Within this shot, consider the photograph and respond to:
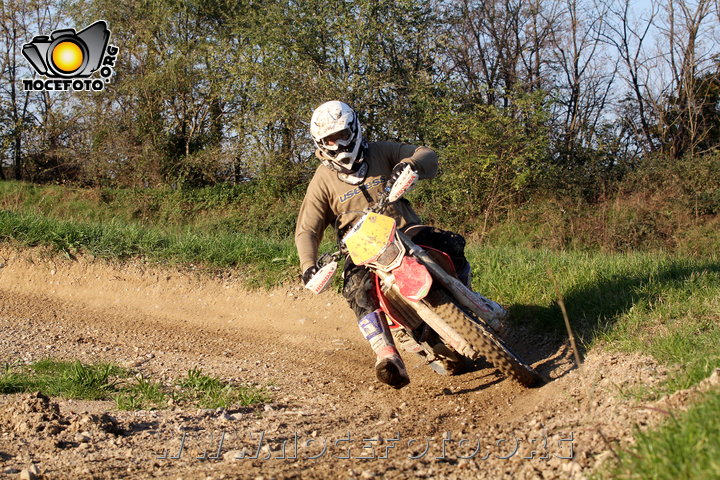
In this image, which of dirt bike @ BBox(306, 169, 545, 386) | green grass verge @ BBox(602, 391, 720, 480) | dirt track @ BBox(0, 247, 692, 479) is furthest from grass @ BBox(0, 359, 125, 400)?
green grass verge @ BBox(602, 391, 720, 480)

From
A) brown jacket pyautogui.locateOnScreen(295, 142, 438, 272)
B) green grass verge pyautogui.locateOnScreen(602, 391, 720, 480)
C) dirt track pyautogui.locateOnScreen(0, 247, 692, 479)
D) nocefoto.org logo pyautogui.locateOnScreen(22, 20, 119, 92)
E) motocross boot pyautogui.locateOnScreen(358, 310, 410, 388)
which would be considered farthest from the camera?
nocefoto.org logo pyautogui.locateOnScreen(22, 20, 119, 92)

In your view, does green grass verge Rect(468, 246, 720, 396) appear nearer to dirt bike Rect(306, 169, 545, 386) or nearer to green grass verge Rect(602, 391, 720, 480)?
dirt bike Rect(306, 169, 545, 386)

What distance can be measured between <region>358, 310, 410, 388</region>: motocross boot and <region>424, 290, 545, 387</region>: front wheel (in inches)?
17.8

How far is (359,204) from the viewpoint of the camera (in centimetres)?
547

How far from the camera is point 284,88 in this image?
18.7 m

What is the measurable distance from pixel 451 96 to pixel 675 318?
14.7 meters

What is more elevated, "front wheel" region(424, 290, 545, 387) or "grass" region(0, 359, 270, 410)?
"front wheel" region(424, 290, 545, 387)

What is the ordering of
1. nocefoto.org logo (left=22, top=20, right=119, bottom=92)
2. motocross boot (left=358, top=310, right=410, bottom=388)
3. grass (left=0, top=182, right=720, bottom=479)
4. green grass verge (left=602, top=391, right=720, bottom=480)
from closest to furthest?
green grass verge (left=602, top=391, right=720, bottom=480), grass (left=0, top=182, right=720, bottom=479), motocross boot (left=358, top=310, right=410, bottom=388), nocefoto.org logo (left=22, top=20, right=119, bottom=92)

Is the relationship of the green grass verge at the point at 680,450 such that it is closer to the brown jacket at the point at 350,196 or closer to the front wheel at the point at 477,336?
the front wheel at the point at 477,336

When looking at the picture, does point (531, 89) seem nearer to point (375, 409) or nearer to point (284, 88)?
point (284, 88)

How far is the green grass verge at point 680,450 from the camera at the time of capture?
241cm

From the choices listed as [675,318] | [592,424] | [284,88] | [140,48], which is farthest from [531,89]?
[592,424]

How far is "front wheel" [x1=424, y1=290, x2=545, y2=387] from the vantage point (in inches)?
185

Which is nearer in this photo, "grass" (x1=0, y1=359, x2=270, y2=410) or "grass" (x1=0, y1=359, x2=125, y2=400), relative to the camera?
"grass" (x1=0, y1=359, x2=270, y2=410)
